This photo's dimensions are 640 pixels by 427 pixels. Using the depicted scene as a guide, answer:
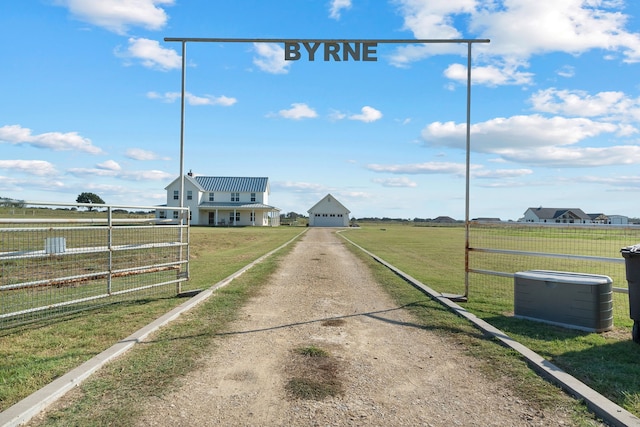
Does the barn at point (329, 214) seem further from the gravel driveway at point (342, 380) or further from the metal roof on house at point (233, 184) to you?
the gravel driveway at point (342, 380)

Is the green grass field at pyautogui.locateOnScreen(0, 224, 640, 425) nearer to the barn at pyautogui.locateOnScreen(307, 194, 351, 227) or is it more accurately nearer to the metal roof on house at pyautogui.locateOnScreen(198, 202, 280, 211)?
the metal roof on house at pyautogui.locateOnScreen(198, 202, 280, 211)

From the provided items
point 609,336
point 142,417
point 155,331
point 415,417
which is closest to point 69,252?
point 155,331

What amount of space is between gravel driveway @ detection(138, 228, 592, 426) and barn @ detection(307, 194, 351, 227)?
2784 inches

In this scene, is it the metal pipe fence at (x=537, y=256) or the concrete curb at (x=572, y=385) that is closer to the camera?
the concrete curb at (x=572, y=385)

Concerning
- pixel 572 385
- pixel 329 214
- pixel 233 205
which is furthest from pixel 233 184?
pixel 572 385

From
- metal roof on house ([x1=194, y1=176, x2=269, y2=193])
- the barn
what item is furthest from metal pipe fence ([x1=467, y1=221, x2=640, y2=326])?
the barn

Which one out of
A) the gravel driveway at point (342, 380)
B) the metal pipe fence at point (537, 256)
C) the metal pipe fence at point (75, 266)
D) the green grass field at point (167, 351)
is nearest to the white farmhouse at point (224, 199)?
the metal pipe fence at point (537, 256)

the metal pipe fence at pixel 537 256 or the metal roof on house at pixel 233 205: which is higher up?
the metal roof on house at pixel 233 205

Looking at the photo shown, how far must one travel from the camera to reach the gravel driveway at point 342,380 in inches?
149

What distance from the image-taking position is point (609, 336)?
6.53 meters

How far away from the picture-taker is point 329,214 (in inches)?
3105

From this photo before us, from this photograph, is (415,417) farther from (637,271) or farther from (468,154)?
(468,154)

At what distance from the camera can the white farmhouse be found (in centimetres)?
6538

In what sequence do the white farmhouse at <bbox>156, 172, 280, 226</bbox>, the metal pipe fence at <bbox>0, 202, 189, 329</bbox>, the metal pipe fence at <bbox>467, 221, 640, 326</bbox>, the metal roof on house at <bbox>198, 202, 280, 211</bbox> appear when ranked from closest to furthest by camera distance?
the metal pipe fence at <bbox>0, 202, 189, 329</bbox> < the metal pipe fence at <bbox>467, 221, 640, 326</bbox> < the metal roof on house at <bbox>198, 202, 280, 211</bbox> < the white farmhouse at <bbox>156, 172, 280, 226</bbox>
